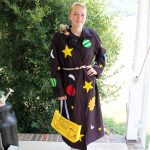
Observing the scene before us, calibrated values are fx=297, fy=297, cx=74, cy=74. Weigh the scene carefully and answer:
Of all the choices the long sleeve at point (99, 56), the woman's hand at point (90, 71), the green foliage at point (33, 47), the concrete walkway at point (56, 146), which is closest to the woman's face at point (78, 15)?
the long sleeve at point (99, 56)

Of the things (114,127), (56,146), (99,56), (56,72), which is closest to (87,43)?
(99,56)

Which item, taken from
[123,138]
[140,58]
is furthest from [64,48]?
[123,138]

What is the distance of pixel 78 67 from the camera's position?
2525 mm

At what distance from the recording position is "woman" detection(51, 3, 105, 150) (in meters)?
2.50

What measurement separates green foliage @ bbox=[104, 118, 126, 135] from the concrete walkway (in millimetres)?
512

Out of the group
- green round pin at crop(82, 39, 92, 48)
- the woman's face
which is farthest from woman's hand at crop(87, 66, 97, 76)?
the woman's face

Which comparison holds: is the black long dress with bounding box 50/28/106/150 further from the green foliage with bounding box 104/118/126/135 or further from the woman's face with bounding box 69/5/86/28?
the green foliage with bounding box 104/118/126/135

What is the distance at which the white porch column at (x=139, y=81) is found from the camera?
2904 mm

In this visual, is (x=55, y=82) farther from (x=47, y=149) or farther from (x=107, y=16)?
(x=107, y=16)

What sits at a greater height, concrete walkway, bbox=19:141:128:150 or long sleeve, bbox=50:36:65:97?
long sleeve, bbox=50:36:65:97

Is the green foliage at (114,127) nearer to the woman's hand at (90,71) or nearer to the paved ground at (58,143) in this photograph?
the paved ground at (58,143)

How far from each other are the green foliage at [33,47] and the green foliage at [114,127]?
0.45m

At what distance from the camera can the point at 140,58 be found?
9.83ft

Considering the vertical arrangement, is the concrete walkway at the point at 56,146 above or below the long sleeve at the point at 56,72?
below
